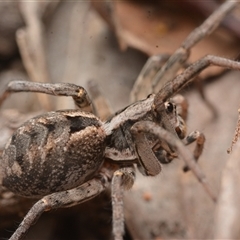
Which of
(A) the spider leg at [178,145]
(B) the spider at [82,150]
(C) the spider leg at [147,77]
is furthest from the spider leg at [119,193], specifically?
(C) the spider leg at [147,77]

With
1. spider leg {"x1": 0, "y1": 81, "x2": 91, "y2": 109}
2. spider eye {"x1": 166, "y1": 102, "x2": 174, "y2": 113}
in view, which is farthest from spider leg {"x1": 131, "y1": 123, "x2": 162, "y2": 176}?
spider leg {"x1": 0, "y1": 81, "x2": 91, "y2": 109}

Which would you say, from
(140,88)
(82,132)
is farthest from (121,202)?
(140,88)

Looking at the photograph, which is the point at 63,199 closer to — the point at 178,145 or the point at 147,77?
the point at 178,145

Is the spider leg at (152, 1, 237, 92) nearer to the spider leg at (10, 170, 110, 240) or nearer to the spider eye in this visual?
the spider eye

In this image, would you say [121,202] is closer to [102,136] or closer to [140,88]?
[102,136]

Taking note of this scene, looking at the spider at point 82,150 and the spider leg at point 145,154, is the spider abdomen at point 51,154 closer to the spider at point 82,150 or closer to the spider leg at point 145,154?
the spider at point 82,150

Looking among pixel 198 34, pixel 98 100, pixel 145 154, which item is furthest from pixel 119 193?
pixel 198 34
